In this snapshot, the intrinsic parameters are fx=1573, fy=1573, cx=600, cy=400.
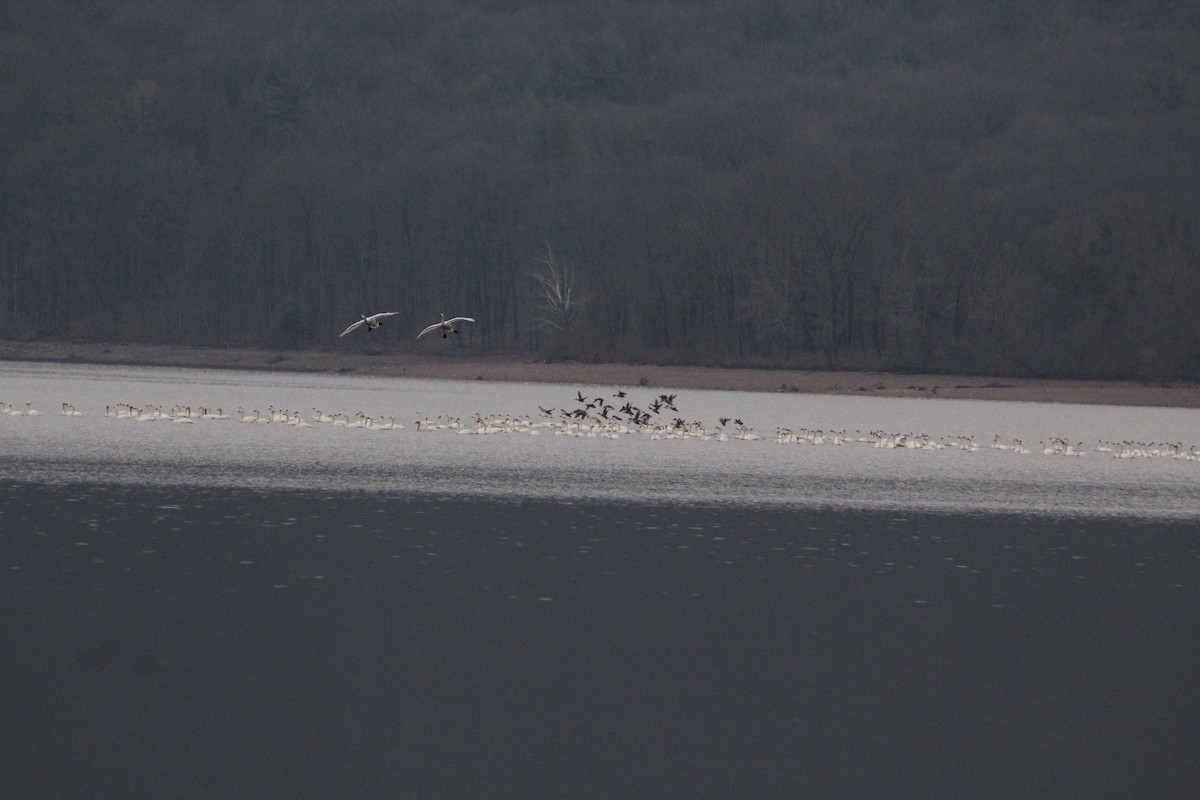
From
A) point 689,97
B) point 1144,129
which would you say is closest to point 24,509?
point 1144,129

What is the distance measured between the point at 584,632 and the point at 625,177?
92.2 meters

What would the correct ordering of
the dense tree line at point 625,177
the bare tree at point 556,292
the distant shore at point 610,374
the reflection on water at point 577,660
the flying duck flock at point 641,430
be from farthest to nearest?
the bare tree at point 556,292, the dense tree line at point 625,177, the distant shore at point 610,374, the flying duck flock at point 641,430, the reflection on water at point 577,660

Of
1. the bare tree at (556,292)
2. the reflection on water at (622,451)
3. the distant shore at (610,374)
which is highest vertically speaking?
the bare tree at (556,292)

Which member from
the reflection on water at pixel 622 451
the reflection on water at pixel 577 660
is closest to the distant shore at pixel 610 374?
the reflection on water at pixel 622 451

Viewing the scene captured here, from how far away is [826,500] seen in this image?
32625mm

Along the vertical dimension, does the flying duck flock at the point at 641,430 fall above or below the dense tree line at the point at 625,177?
below

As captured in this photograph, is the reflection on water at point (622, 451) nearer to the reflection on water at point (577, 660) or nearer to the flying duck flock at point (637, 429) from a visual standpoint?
the flying duck flock at point (637, 429)

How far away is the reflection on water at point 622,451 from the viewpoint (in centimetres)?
3359

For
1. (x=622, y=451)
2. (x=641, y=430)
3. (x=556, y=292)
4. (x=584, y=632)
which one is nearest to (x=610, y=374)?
(x=556, y=292)

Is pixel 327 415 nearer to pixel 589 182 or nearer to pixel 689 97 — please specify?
pixel 589 182

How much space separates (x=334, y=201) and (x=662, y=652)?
98.9m

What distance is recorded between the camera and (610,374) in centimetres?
8394

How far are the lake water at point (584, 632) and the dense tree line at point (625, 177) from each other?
48112 millimetres

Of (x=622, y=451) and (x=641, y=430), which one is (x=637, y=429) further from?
(x=622, y=451)
